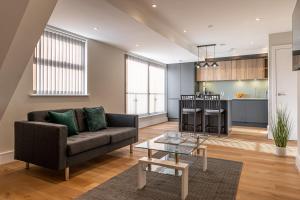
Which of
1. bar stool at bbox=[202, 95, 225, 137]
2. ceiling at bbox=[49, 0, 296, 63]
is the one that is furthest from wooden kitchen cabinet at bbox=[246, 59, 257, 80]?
bar stool at bbox=[202, 95, 225, 137]

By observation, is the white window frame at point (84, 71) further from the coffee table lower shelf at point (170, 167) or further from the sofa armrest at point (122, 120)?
the coffee table lower shelf at point (170, 167)

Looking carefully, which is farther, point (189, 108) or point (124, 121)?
point (189, 108)

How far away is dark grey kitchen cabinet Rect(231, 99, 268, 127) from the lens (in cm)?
676

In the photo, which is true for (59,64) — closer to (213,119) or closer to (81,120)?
(81,120)

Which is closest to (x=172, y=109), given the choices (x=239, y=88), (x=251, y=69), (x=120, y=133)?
(x=239, y=88)

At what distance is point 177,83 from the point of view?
8352 millimetres

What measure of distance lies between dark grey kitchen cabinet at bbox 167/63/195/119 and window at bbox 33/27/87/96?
15.0 feet

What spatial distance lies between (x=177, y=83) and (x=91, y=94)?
4.47 meters

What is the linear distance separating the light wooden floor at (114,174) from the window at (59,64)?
1.50 meters

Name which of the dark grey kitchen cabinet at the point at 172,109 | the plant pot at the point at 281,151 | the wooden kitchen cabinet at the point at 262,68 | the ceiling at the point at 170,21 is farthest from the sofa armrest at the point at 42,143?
the wooden kitchen cabinet at the point at 262,68

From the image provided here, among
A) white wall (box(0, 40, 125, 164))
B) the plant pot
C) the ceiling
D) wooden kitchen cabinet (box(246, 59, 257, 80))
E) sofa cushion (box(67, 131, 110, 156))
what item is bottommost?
the plant pot

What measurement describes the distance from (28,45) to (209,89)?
23.9 ft

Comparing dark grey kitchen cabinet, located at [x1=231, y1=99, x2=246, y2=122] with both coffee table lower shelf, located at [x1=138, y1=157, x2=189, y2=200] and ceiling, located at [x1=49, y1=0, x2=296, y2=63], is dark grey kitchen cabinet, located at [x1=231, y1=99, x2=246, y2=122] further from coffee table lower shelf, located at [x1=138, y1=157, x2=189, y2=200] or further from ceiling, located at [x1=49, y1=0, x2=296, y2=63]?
coffee table lower shelf, located at [x1=138, y1=157, x2=189, y2=200]

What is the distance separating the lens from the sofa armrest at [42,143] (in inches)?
97.8
